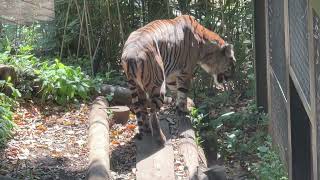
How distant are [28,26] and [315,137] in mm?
8002

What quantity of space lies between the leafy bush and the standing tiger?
1.21m

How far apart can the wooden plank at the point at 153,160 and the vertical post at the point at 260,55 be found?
1.35 metres

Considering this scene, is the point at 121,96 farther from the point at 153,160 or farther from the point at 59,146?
the point at 153,160

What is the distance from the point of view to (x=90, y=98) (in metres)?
9.95

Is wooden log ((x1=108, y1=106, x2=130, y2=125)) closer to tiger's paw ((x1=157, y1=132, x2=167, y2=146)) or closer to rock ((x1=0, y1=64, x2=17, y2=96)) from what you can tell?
tiger's paw ((x1=157, y1=132, x2=167, y2=146))

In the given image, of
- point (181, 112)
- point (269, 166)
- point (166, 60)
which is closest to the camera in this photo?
point (269, 166)

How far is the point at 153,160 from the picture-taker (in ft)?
24.2

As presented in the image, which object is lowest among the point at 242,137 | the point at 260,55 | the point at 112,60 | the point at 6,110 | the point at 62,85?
the point at 242,137

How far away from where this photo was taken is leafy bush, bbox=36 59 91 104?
31.7ft

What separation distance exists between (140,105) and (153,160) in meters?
0.79

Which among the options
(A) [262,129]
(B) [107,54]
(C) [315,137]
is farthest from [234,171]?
(B) [107,54]

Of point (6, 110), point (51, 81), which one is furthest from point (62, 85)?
point (6, 110)

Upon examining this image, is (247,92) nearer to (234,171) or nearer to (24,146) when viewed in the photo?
(234,171)

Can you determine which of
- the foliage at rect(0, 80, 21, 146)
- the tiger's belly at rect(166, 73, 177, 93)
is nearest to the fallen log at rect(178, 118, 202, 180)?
the tiger's belly at rect(166, 73, 177, 93)
